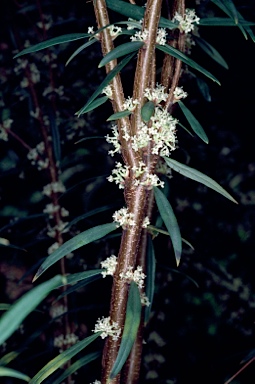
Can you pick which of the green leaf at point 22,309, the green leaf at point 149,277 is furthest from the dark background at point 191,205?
the green leaf at point 22,309

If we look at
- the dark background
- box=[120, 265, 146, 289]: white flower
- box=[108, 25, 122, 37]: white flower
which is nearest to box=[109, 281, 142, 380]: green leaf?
box=[120, 265, 146, 289]: white flower

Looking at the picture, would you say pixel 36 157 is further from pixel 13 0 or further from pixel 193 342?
pixel 193 342

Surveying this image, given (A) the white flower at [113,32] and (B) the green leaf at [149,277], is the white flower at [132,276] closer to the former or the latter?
(B) the green leaf at [149,277]

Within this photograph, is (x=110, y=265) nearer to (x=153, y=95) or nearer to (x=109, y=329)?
(x=109, y=329)

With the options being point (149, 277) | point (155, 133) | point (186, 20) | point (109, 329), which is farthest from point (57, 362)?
point (186, 20)

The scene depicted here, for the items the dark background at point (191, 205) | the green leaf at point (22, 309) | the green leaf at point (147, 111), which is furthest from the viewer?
the dark background at point (191, 205)

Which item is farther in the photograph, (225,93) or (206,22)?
(225,93)

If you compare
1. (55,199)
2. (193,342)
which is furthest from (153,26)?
(193,342)
